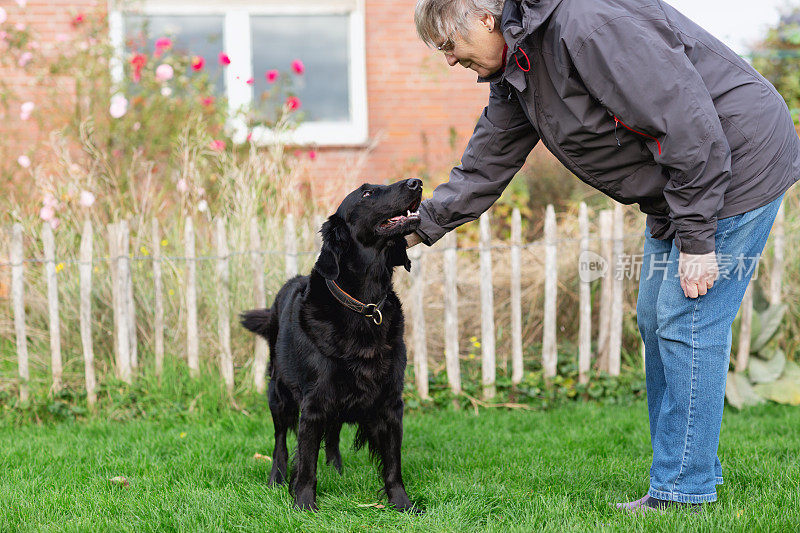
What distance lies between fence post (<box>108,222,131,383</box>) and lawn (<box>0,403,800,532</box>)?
0.42 m

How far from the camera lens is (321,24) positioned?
792 centimetres

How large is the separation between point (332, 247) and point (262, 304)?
5.57ft

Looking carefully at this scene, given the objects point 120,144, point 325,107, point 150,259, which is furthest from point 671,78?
point 325,107

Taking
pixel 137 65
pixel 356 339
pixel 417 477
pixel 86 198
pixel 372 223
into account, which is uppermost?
pixel 137 65

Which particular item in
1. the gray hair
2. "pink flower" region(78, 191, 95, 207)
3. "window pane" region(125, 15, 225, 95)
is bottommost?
"pink flower" region(78, 191, 95, 207)

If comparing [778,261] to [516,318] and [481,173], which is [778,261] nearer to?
[516,318]

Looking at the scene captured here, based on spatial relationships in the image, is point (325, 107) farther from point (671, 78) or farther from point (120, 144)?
point (671, 78)

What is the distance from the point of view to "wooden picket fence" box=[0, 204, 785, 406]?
4273 mm

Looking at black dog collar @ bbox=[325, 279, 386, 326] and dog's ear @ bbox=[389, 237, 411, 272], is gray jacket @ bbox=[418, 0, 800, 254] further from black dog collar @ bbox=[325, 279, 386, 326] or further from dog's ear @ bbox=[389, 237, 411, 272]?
black dog collar @ bbox=[325, 279, 386, 326]

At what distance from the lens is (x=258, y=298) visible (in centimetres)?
438

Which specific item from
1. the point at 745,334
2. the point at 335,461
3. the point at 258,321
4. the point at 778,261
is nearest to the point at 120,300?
the point at 258,321

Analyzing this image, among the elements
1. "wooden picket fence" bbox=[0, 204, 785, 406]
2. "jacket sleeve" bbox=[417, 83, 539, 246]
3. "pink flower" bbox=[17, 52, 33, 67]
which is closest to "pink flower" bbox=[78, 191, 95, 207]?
"wooden picket fence" bbox=[0, 204, 785, 406]

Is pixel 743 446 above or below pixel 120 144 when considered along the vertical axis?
below

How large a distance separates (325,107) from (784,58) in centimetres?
503
